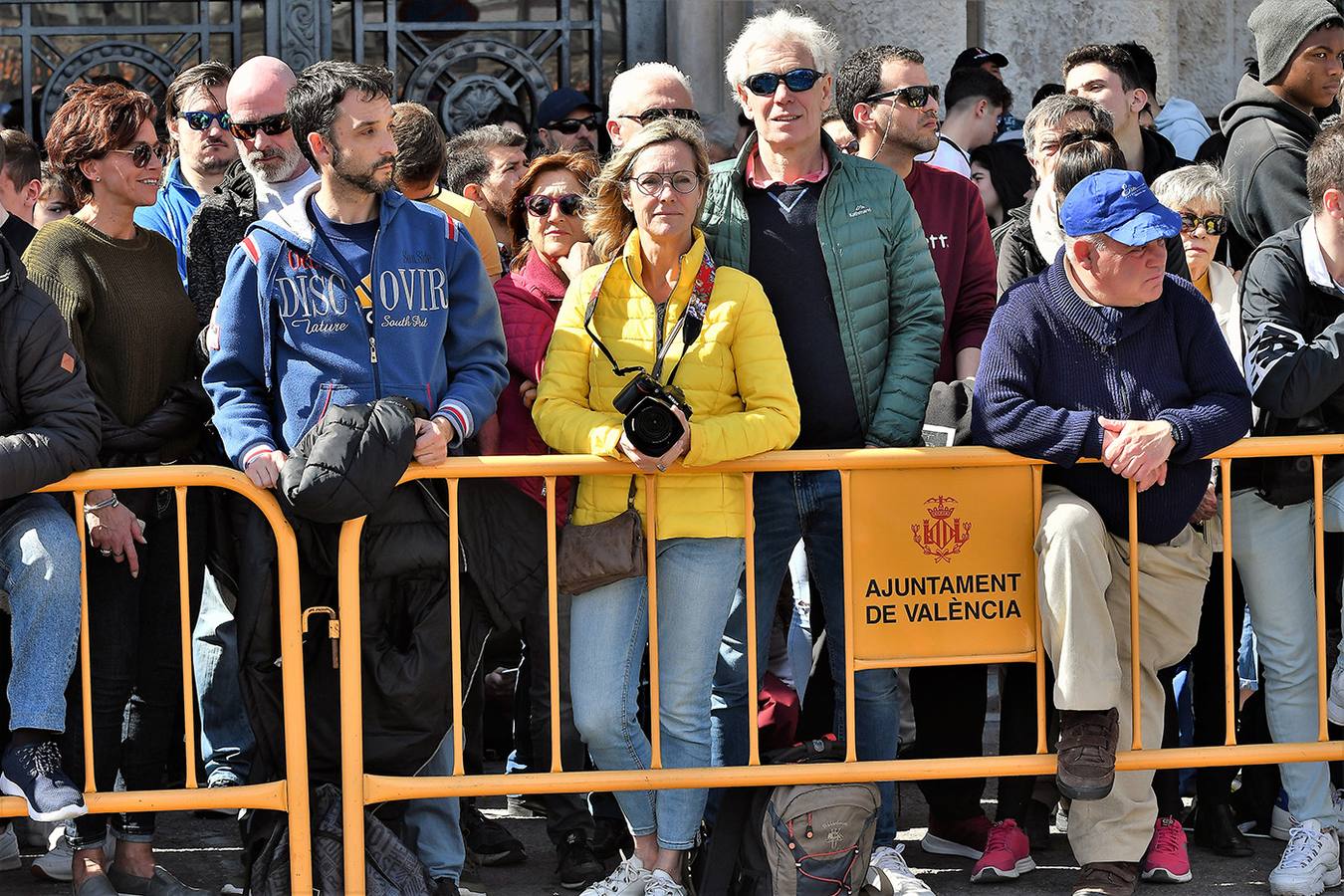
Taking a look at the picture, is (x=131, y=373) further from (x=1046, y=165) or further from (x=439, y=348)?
(x=1046, y=165)

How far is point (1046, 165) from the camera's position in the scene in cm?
563

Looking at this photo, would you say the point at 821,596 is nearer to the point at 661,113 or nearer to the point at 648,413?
the point at 648,413

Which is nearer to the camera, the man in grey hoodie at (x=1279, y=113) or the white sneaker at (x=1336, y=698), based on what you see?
the white sneaker at (x=1336, y=698)

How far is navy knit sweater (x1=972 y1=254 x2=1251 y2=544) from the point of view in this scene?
4820 millimetres

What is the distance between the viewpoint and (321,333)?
4723 millimetres

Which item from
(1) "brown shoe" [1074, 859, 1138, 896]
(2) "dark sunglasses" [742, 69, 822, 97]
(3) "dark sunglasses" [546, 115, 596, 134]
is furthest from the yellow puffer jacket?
(3) "dark sunglasses" [546, 115, 596, 134]

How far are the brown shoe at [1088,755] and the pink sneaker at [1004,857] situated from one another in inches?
18.1

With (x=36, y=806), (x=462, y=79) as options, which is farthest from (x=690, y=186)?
(x=462, y=79)

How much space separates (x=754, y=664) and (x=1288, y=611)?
1.52m

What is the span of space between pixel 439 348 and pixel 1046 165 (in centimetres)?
197

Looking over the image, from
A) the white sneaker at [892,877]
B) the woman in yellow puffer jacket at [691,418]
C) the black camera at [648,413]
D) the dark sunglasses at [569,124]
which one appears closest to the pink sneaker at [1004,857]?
the white sneaker at [892,877]

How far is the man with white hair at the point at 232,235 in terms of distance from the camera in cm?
522

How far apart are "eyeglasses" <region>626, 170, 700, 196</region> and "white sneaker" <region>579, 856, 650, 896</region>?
1.73 m

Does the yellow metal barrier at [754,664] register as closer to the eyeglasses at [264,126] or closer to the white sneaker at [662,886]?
the white sneaker at [662,886]
